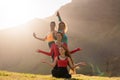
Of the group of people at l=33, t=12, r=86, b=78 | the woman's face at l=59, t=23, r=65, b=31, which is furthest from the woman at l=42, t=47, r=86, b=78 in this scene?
the woman's face at l=59, t=23, r=65, b=31

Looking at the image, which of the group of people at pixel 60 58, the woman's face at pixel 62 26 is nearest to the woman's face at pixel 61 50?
the group of people at pixel 60 58

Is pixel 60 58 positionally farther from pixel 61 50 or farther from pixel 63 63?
pixel 61 50

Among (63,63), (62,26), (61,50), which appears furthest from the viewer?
(62,26)

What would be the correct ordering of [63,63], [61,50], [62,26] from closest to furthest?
[61,50] < [63,63] < [62,26]

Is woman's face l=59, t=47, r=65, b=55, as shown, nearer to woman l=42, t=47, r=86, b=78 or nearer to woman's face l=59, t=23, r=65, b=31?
woman l=42, t=47, r=86, b=78

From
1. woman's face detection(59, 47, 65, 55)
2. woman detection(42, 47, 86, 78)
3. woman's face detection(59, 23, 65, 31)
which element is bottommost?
woman detection(42, 47, 86, 78)

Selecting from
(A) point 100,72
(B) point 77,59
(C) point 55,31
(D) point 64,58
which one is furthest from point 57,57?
(B) point 77,59

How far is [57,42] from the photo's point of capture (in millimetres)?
18812

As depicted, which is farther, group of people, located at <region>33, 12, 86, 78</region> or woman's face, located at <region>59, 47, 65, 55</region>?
group of people, located at <region>33, 12, 86, 78</region>

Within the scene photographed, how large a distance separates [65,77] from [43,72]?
168549 millimetres

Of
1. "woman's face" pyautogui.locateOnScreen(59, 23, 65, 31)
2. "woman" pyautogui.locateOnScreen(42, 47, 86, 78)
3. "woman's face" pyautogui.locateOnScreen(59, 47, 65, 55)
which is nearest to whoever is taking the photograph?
"woman's face" pyautogui.locateOnScreen(59, 47, 65, 55)

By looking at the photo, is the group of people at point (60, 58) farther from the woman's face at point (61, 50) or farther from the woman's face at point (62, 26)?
the woman's face at point (62, 26)

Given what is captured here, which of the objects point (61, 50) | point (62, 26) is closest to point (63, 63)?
point (61, 50)

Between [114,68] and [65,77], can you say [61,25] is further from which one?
[114,68]
